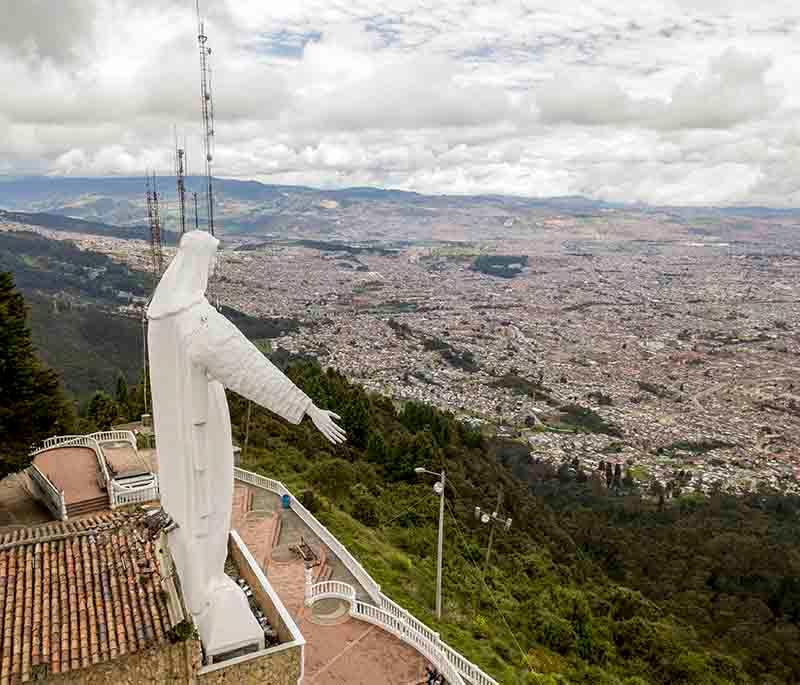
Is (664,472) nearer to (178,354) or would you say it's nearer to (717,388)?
(717,388)

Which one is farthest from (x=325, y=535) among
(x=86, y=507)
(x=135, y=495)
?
(x=86, y=507)

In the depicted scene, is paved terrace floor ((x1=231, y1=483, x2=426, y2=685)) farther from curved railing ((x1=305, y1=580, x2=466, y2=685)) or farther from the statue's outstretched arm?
the statue's outstretched arm

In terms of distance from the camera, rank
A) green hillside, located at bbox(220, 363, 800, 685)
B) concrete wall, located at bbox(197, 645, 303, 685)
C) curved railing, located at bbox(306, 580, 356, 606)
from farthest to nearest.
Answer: green hillside, located at bbox(220, 363, 800, 685) → curved railing, located at bbox(306, 580, 356, 606) → concrete wall, located at bbox(197, 645, 303, 685)

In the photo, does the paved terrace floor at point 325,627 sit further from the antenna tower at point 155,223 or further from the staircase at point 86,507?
the antenna tower at point 155,223

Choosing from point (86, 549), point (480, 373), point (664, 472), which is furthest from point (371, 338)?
point (86, 549)

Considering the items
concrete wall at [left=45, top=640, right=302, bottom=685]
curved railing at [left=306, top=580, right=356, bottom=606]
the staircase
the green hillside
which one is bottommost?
the green hillside

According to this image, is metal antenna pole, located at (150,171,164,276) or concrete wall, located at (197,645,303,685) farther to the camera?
metal antenna pole, located at (150,171,164,276)

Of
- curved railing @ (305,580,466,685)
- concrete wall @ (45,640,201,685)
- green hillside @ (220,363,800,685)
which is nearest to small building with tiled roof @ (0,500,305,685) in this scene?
concrete wall @ (45,640,201,685)
